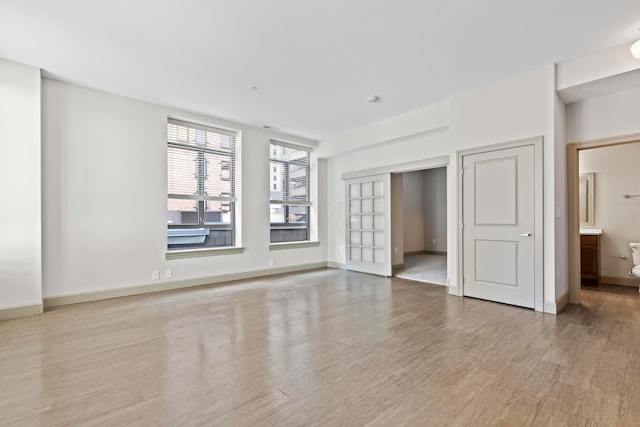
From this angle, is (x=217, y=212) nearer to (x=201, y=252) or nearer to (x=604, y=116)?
(x=201, y=252)

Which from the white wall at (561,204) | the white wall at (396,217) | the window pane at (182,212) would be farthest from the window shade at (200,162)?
the white wall at (561,204)

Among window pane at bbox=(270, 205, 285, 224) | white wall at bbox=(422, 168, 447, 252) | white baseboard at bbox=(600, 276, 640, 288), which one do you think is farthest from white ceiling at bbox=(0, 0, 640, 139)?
white wall at bbox=(422, 168, 447, 252)

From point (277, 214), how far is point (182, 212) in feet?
6.42

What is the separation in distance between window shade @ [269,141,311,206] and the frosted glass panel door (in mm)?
990

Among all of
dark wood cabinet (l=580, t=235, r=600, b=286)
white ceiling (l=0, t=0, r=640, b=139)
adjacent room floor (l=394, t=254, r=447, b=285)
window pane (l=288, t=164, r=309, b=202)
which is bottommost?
adjacent room floor (l=394, t=254, r=447, b=285)

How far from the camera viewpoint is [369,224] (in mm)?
6309

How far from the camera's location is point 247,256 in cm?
585

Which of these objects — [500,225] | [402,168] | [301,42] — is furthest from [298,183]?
[500,225]

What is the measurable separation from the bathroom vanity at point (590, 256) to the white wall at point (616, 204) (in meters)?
0.18

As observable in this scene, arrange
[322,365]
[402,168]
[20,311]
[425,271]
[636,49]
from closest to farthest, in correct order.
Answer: [322,365]
[636,49]
[20,311]
[402,168]
[425,271]

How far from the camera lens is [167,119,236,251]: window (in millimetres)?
5121

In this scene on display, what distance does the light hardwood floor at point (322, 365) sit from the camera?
1.79 metres

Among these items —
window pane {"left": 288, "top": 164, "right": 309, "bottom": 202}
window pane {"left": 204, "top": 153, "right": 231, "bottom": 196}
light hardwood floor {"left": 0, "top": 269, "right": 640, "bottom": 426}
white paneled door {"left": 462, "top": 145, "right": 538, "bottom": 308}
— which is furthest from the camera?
window pane {"left": 288, "top": 164, "right": 309, "bottom": 202}

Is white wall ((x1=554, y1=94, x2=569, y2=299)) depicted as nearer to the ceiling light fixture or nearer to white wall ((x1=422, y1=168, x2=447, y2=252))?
the ceiling light fixture
